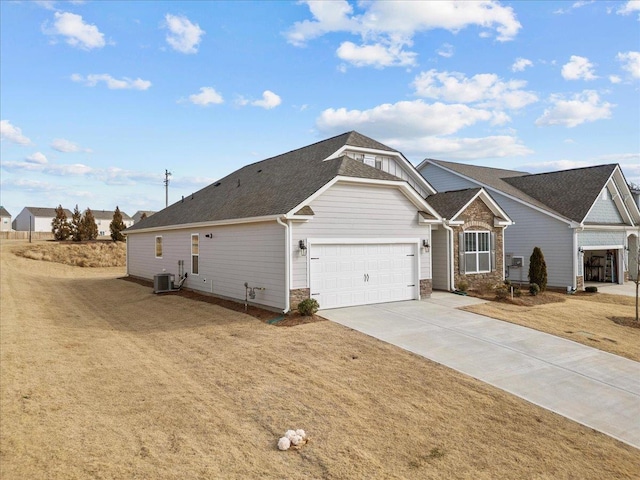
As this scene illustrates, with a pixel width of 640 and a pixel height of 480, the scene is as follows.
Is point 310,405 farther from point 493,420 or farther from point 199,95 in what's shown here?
point 199,95

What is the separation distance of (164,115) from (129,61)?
3291 millimetres

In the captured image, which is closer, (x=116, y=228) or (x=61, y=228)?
(x=116, y=228)

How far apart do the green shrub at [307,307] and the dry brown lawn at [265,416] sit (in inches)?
57.1

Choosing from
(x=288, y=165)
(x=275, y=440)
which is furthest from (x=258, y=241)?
(x=275, y=440)

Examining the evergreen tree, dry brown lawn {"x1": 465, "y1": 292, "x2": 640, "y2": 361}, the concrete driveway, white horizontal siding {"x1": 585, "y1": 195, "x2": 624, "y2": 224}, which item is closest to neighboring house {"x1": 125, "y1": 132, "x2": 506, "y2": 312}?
the concrete driveway

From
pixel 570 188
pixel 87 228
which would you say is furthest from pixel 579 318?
pixel 87 228

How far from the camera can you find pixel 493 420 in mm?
5781

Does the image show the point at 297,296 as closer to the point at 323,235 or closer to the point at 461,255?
the point at 323,235

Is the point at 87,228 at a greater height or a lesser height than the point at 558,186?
lesser

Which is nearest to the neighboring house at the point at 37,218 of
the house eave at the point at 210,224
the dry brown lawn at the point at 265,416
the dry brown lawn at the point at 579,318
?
the house eave at the point at 210,224

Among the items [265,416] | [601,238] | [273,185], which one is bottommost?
[265,416]

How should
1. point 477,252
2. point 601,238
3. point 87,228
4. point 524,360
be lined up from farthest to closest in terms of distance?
point 87,228 < point 601,238 < point 477,252 < point 524,360

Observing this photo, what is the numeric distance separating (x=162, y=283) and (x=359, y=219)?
993 cm

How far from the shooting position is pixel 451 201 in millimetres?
18250
